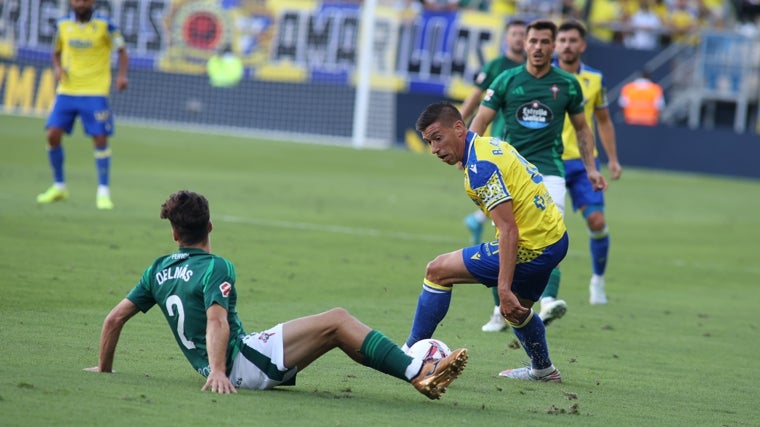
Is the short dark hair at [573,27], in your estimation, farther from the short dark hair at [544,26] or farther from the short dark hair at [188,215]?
the short dark hair at [188,215]

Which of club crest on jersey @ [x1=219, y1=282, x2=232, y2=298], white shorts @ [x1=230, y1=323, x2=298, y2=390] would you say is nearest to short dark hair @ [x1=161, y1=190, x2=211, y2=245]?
club crest on jersey @ [x1=219, y1=282, x2=232, y2=298]

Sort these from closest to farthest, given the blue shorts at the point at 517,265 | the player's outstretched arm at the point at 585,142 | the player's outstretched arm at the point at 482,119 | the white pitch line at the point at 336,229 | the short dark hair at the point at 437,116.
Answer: the short dark hair at the point at 437,116
the blue shorts at the point at 517,265
the player's outstretched arm at the point at 482,119
the player's outstretched arm at the point at 585,142
the white pitch line at the point at 336,229

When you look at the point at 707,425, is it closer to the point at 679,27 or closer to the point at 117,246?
the point at 117,246

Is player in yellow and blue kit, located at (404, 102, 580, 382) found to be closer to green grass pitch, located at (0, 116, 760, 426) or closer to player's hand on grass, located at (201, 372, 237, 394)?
green grass pitch, located at (0, 116, 760, 426)

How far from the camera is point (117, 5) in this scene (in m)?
32.9

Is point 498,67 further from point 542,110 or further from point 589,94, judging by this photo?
point 542,110

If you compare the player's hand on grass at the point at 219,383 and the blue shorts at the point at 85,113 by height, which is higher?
the blue shorts at the point at 85,113

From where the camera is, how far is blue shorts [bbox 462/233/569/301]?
715cm

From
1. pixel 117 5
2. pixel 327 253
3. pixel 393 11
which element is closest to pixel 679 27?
pixel 393 11

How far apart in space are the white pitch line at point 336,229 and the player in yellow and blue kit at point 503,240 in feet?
25.6

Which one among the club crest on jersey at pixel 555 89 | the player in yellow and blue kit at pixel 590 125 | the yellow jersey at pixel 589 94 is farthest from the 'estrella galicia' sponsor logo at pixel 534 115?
the yellow jersey at pixel 589 94

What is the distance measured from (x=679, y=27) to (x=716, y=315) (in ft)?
77.2

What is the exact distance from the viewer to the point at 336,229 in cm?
1561

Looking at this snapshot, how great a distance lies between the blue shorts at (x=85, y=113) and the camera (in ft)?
51.3
